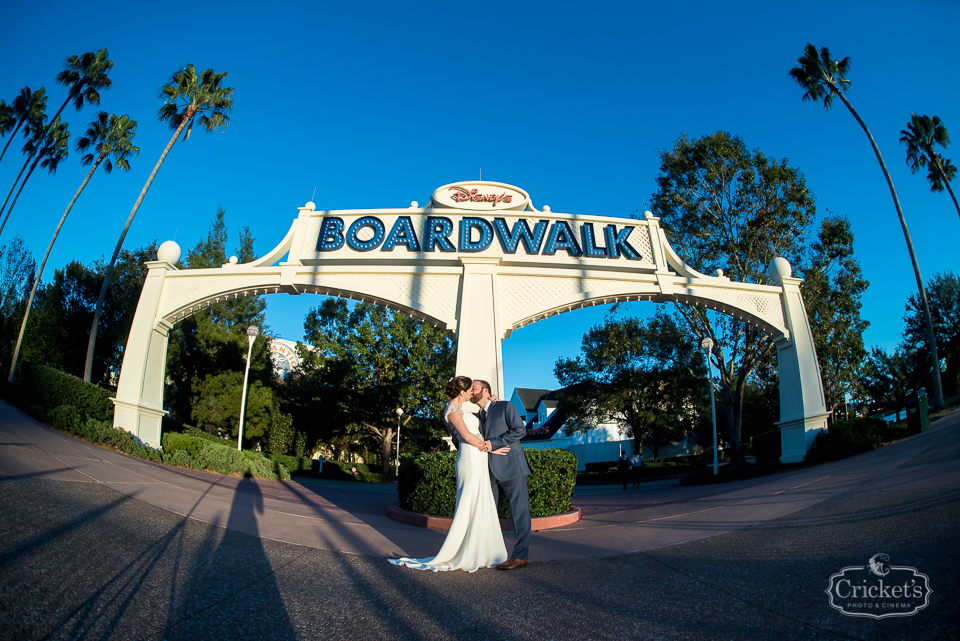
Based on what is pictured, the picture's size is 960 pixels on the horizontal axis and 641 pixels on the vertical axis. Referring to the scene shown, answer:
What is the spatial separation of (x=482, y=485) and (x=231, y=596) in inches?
79.2

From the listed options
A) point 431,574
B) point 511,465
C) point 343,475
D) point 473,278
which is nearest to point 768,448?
point 473,278

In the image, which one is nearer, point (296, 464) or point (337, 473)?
point (296, 464)

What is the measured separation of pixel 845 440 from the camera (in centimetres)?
1136

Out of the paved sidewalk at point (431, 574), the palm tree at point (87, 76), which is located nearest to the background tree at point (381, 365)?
the palm tree at point (87, 76)

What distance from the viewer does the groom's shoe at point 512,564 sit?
4109 mm

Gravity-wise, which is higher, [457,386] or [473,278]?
[473,278]

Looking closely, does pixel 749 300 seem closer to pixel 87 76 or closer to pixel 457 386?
pixel 457 386

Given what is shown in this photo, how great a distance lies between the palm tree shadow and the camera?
265 centimetres

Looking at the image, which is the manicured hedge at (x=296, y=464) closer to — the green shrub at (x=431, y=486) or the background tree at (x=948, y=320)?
the green shrub at (x=431, y=486)

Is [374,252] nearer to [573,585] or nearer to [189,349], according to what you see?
[573,585]

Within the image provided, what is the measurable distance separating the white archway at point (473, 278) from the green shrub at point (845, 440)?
332 mm

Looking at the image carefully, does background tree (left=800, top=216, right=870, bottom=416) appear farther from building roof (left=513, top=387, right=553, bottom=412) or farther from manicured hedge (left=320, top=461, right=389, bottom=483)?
building roof (left=513, top=387, right=553, bottom=412)

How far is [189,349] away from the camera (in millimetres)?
25359

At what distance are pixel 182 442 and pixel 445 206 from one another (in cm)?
857
